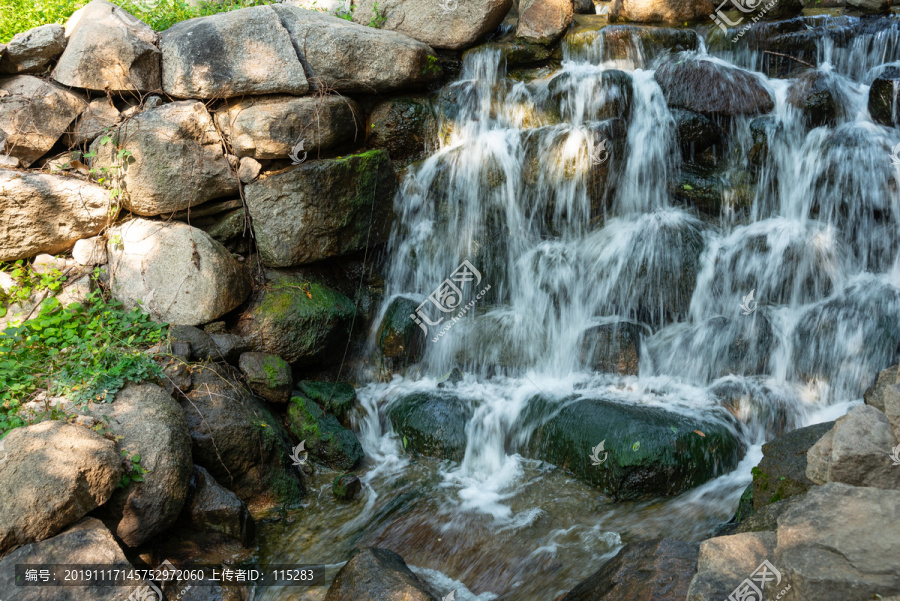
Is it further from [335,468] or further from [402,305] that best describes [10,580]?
[402,305]

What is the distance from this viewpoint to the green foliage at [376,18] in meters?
7.97

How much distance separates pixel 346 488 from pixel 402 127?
4.44m

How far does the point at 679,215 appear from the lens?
21.4ft

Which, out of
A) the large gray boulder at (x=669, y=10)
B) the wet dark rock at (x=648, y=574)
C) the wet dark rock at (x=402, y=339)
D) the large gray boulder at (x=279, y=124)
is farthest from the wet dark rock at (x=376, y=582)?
the large gray boulder at (x=669, y=10)

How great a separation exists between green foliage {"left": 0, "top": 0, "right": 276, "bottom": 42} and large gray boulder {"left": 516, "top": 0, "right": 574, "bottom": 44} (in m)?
4.30

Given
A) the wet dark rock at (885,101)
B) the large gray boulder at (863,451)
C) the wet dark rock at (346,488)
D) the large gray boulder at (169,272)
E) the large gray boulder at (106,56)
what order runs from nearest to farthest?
the large gray boulder at (863,451) < the wet dark rock at (346,488) < the large gray boulder at (169,272) < the large gray boulder at (106,56) < the wet dark rock at (885,101)

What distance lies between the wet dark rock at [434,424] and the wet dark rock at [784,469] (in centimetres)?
261

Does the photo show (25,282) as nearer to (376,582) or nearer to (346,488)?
(346,488)

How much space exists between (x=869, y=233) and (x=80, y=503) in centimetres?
703

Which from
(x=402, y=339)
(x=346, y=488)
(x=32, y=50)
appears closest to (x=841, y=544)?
(x=346, y=488)

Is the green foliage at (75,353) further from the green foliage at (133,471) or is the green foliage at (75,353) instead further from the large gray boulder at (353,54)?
the large gray boulder at (353,54)

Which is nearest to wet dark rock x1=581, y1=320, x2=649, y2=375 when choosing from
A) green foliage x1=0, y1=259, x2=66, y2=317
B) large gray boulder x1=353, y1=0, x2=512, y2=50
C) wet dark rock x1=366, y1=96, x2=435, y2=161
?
wet dark rock x1=366, y1=96, x2=435, y2=161

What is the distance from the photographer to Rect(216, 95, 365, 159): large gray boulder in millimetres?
6129

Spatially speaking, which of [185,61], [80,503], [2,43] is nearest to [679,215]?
[185,61]
